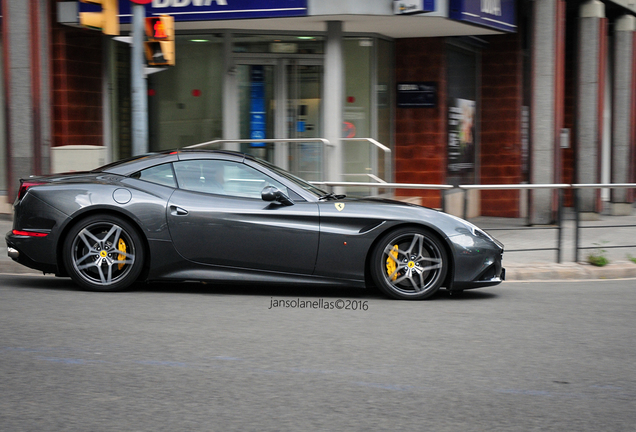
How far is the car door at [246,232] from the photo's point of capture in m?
6.82

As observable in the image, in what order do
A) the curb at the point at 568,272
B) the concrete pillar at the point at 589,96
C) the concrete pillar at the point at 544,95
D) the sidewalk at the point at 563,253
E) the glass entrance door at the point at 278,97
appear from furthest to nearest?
the concrete pillar at the point at 589,96, the concrete pillar at the point at 544,95, the glass entrance door at the point at 278,97, the sidewalk at the point at 563,253, the curb at the point at 568,272

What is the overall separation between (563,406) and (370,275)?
10.2 feet

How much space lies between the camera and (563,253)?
9.55 m

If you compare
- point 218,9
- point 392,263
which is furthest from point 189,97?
point 392,263

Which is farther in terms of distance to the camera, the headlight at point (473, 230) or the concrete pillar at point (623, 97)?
the concrete pillar at point (623, 97)

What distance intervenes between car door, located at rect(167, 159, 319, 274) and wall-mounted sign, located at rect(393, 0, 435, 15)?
5.93m

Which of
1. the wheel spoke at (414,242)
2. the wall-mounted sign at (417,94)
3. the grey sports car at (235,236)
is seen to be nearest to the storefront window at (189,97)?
the wall-mounted sign at (417,94)

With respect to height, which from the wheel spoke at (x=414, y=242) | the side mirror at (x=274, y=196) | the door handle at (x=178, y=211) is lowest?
the wheel spoke at (x=414, y=242)

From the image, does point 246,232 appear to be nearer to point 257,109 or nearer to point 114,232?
point 114,232

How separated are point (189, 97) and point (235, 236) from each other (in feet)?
25.8

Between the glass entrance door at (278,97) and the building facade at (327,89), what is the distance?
20 millimetres

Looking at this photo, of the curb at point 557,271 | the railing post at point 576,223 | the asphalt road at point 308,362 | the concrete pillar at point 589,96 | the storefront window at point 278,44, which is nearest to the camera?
the asphalt road at point 308,362

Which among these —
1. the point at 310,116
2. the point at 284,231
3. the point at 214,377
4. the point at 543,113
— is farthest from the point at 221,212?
the point at 543,113

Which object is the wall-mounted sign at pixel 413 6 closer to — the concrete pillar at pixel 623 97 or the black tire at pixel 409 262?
the black tire at pixel 409 262
